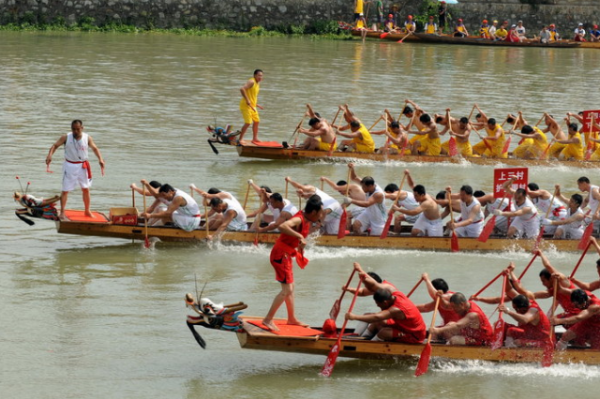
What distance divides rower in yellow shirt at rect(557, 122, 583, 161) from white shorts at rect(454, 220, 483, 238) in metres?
6.38

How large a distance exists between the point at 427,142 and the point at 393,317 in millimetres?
11118

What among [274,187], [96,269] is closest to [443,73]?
[274,187]

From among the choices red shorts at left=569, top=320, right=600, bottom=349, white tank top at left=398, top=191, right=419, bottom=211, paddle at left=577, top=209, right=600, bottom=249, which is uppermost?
white tank top at left=398, top=191, right=419, bottom=211

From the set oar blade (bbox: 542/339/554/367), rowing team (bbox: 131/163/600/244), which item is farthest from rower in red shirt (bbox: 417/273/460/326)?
rowing team (bbox: 131/163/600/244)

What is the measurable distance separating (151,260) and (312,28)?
31.1m

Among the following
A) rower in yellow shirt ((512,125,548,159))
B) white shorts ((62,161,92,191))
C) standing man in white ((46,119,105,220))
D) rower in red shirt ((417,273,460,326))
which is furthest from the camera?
rower in yellow shirt ((512,125,548,159))

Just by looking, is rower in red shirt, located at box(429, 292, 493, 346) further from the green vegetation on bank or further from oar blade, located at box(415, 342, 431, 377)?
the green vegetation on bank

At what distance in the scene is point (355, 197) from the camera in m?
17.0

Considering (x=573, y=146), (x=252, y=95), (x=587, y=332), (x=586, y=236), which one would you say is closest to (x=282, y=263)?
(x=587, y=332)

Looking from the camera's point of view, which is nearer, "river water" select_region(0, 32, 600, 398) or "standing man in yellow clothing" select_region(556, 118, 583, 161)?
"river water" select_region(0, 32, 600, 398)

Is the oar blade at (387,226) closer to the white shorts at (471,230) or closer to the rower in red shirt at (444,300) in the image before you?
the white shorts at (471,230)

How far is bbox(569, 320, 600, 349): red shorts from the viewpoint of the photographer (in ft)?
40.2

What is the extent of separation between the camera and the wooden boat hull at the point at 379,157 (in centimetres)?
2245

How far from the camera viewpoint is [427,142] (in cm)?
2259
